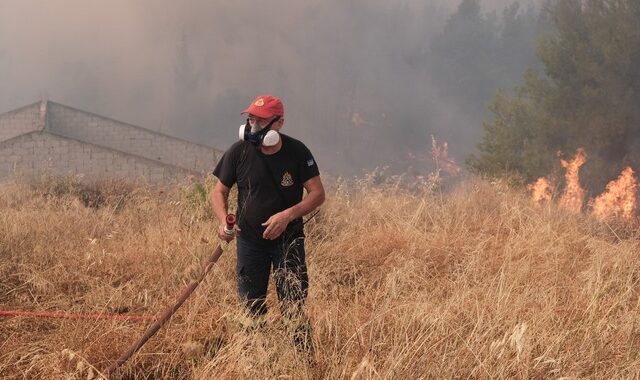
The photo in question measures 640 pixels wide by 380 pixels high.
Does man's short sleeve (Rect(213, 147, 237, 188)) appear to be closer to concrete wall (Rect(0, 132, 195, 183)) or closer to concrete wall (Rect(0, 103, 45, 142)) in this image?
concrete wall (Rect(0, 132, 195, 183))

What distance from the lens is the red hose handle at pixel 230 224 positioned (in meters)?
2.71

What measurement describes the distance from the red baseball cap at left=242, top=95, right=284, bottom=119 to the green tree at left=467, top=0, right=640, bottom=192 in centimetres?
1655

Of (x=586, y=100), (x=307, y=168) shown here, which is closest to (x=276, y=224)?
(x=307, y=168)

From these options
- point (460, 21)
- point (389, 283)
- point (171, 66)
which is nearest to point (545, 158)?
point (389, 283)

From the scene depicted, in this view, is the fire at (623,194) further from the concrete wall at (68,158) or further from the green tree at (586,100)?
the concrete wall at (68,158)

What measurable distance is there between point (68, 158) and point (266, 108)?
14657mm

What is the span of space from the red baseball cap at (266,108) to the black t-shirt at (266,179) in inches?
8.3

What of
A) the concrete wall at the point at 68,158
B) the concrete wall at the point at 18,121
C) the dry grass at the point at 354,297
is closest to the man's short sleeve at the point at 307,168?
the dry grass at the point at 354,297

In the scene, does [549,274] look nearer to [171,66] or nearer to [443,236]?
[443,236]

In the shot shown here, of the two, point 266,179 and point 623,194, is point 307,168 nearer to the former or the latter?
point 266,179

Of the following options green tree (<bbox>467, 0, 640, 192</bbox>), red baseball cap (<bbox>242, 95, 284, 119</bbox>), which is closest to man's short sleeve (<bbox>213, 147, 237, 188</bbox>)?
red baseball cap (<bbox>242, 95, 284, 119</bbox>)

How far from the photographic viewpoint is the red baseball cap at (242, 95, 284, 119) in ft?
9.39

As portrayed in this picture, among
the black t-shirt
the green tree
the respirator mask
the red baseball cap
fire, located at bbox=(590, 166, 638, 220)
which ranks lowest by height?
the black t-shirt

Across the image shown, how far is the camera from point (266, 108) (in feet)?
9.49
